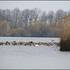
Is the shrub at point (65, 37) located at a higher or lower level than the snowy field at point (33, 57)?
higher

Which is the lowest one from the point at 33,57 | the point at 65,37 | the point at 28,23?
the point at 33,57

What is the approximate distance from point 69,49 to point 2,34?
2.36ft

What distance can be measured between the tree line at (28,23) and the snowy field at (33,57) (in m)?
0.06

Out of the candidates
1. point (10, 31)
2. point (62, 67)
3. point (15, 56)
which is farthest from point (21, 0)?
point (62, 67)

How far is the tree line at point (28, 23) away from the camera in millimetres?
2174

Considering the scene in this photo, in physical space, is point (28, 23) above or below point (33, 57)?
above

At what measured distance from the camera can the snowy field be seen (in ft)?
7.11

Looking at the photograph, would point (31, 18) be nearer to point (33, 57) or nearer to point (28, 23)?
point (28, 23)

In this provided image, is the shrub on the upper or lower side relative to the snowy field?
upper

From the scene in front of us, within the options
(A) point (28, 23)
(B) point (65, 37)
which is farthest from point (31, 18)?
(B) point (65, 37)

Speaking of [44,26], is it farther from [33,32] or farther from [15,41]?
[15,41]

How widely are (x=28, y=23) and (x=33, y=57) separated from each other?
362 mm

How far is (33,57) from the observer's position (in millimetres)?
2172

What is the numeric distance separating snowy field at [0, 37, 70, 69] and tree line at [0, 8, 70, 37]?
2.5 inches
